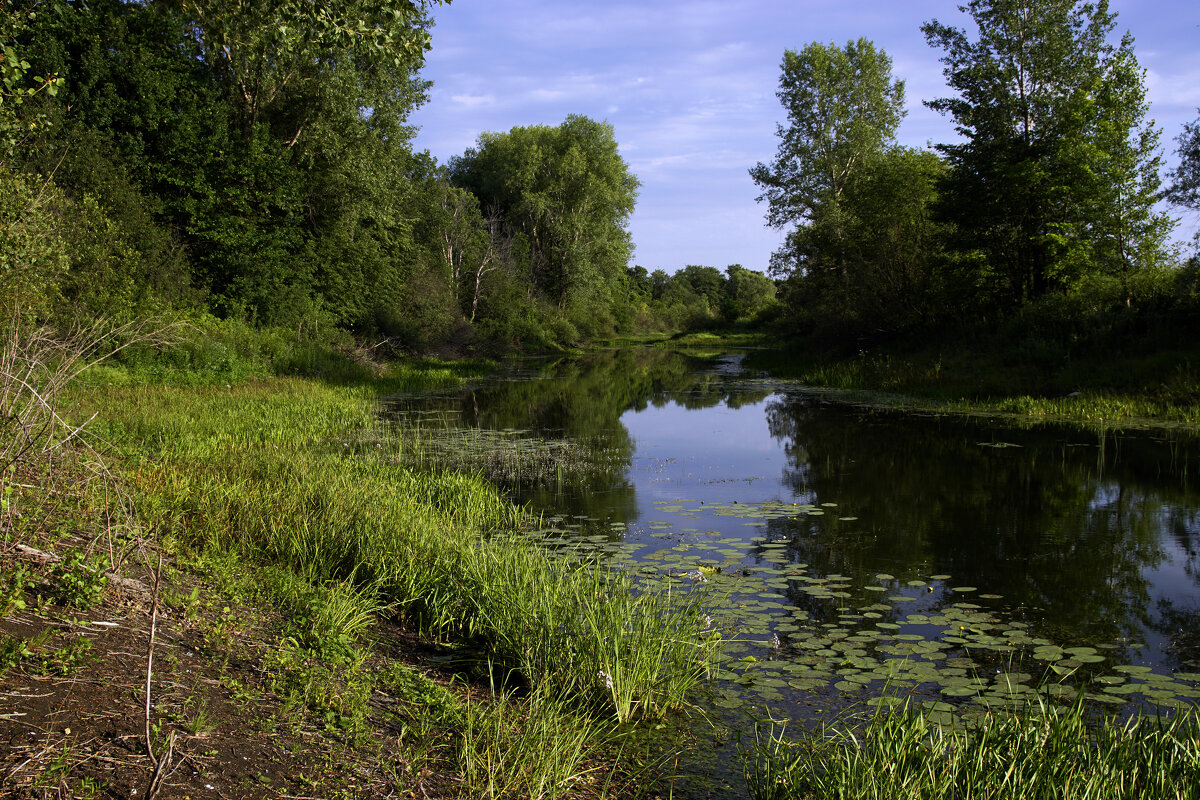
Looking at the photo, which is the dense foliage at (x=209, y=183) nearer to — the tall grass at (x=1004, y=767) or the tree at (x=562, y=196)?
the tall grass at (x=1004, y=767)

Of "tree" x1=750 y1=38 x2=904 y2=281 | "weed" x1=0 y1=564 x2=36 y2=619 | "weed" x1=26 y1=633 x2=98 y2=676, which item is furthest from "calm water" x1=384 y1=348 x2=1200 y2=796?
"tree" x1=750 y1=38 x2=904 y2=281

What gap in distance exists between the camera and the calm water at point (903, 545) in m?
4.50

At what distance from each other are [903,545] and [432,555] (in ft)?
15.2

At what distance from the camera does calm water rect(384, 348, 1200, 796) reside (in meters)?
4.50

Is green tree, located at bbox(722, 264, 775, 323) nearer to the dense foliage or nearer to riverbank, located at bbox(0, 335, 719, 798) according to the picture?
the dense foliage

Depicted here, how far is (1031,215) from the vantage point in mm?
22078

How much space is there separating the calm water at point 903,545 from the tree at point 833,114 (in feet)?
73.1

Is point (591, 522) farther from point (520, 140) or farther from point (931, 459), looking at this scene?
point (520, 140)

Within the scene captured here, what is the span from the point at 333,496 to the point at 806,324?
32.8 m

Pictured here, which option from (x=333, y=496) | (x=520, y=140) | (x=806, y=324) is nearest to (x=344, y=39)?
(x=333, y=496)

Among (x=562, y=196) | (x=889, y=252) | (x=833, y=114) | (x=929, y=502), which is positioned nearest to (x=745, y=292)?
(x=562, y=196)

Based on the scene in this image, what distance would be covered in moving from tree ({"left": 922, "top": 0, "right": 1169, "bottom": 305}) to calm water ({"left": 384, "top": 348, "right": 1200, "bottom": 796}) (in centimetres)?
940

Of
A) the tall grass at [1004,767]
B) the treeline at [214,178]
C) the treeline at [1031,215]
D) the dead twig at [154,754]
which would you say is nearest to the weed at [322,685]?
the dead twig at [154,754]

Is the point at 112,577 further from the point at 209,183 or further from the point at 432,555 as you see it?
the point at 209,183
